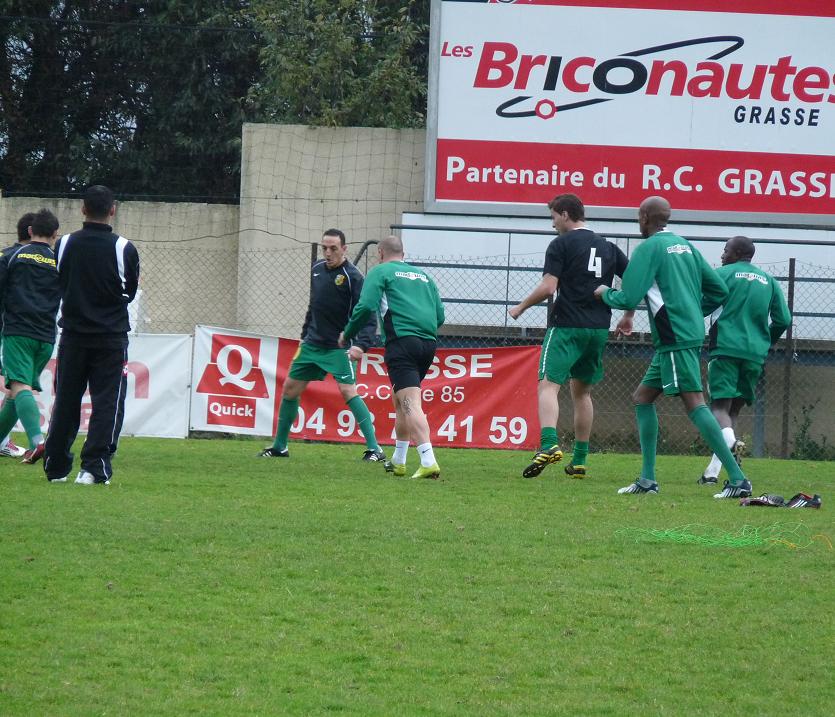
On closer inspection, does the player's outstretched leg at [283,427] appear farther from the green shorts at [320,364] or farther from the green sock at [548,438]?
the green sock at [548,438]

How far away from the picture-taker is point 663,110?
16812mm

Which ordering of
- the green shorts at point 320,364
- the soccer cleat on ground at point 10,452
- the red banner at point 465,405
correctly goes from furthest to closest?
the red banner at point 465,405, the green shorts at point 320,364, the soccer cleat on ground at point 10,452

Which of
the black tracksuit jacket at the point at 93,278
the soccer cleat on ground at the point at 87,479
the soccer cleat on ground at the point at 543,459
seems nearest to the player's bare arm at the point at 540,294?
the soccer cleat on ground at the point at 543,459

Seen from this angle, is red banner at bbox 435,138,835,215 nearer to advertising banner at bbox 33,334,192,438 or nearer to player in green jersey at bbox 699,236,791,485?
advertising banner at bbox 33,334,192,438

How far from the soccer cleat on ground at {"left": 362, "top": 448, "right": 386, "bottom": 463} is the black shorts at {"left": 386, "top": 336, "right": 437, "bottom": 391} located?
5.67 feet

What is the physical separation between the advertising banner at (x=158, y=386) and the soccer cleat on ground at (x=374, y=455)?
10.4 ft

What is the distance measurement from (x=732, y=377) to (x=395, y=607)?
18.6 ft

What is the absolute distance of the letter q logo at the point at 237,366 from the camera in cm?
1402

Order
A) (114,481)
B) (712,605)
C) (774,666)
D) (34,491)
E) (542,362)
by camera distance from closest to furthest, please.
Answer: (774,666) < (712,605) < (34,491) < (114,481) < (542,362)

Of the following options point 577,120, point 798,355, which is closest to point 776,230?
point 798,355

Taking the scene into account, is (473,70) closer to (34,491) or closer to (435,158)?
(435,158)

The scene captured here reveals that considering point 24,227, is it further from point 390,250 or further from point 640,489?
point 640,489

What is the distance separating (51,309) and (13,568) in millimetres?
4786

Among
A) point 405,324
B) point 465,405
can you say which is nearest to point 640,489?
point 405,324
